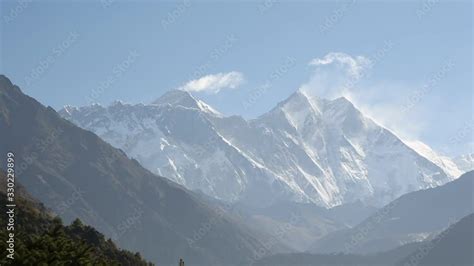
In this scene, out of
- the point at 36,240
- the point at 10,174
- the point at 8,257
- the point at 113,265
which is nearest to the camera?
the point at 8,257

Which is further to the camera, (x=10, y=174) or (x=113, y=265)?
(x=113, y=265)

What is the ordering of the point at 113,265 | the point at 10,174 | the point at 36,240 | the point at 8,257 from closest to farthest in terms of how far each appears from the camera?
the point at 8,257
the point at 10,174
the point at 36,240
the point at 113,265

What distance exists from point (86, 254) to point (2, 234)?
15619mm

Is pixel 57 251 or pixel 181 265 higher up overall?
pixel 181 265

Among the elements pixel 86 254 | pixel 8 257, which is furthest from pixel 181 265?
pixel 8 257

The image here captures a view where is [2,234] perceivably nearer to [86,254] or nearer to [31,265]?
[86,254]

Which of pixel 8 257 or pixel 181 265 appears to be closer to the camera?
pixel 8 257

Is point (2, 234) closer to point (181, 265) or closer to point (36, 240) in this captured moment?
point (36, 240)

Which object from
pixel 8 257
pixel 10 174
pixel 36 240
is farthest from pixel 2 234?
pixel 8 257

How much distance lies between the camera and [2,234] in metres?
139

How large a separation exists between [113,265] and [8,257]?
5108 centimetres

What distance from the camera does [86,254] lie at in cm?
13825

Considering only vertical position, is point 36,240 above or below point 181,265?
below

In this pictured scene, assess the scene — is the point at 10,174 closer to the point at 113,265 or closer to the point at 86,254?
the point at 86,254
